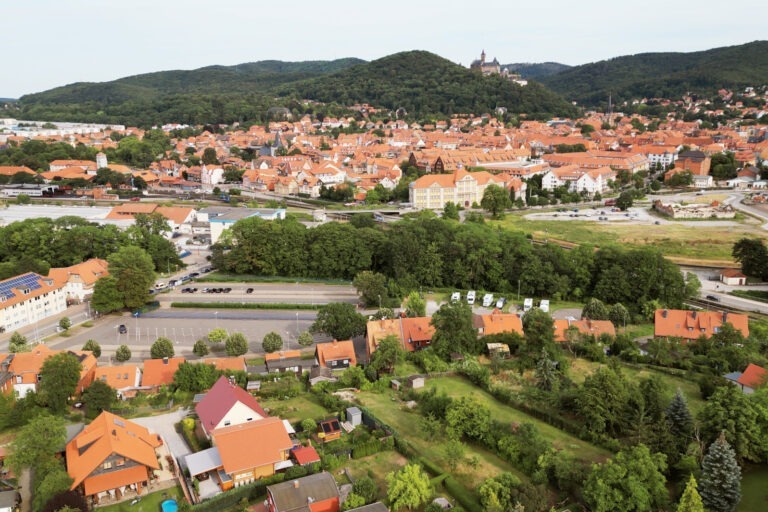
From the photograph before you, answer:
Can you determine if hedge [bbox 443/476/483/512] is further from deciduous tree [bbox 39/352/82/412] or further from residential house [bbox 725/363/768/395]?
deciduous tree [bbox 39/352/82/412]

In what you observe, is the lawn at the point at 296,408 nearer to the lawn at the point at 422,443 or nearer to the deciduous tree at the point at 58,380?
the lawn at the point at 422,443

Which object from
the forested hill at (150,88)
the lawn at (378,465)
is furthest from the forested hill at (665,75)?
the lawn at (378,465)

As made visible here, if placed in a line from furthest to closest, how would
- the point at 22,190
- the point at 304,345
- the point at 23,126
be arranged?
the point at 23,126, the point at 22,190, the point at 304,345

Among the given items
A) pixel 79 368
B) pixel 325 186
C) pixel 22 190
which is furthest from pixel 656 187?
pixel 22 190

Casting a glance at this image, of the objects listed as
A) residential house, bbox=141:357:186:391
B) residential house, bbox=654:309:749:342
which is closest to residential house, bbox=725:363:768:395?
residential house, bbox=654:309:749:342

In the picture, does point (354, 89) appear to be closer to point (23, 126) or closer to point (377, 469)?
point (23, 126)
